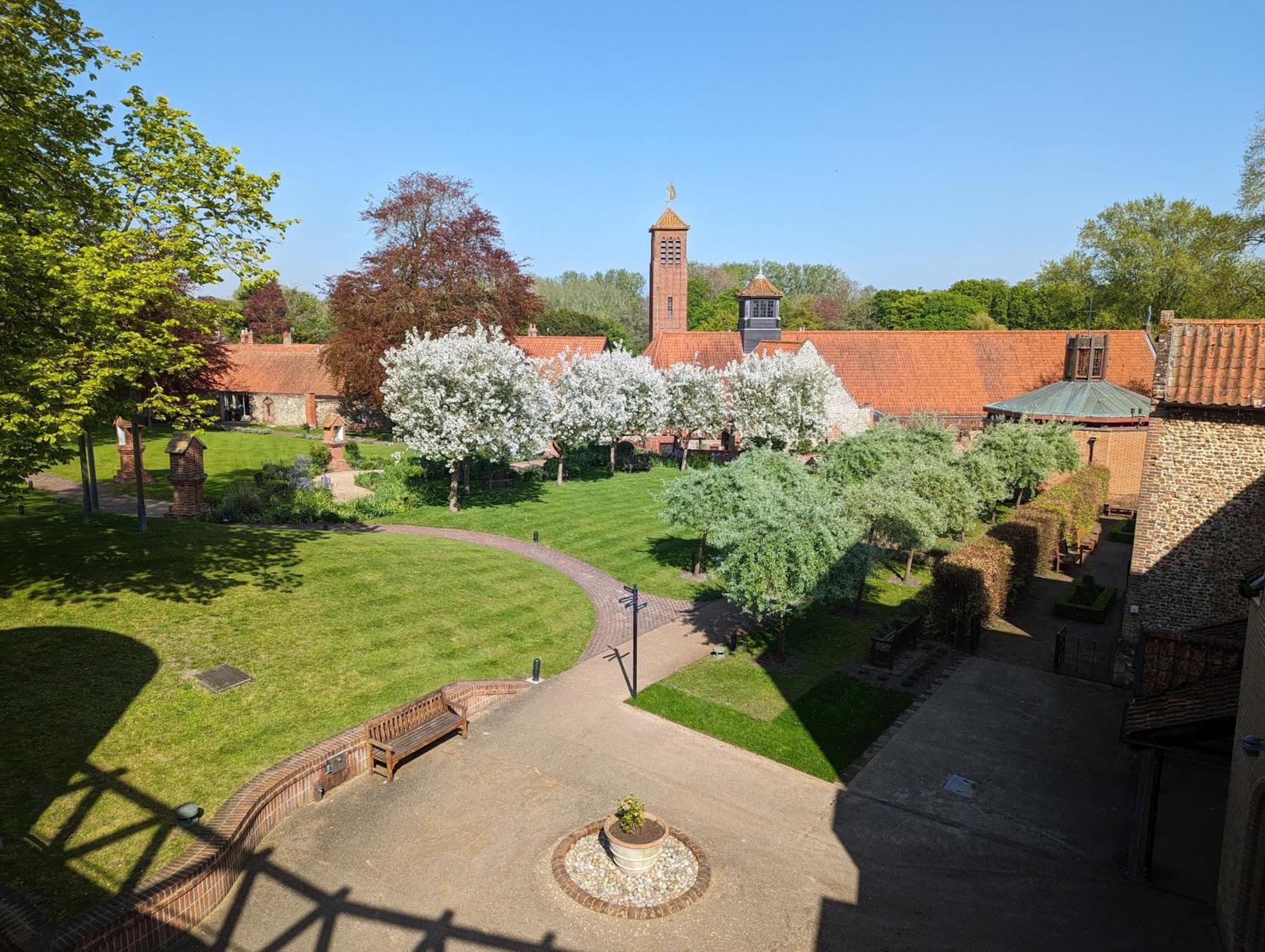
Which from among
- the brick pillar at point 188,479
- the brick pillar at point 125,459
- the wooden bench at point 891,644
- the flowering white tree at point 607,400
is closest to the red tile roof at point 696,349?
the flowering white tree at point 607,400

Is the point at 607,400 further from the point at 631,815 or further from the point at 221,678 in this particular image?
the point at 631,815

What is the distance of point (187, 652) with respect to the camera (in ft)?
44.9

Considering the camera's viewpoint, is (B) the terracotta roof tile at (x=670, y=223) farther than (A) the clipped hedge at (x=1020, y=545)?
Yes

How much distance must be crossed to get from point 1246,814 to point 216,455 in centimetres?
4188

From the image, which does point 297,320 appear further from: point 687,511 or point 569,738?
point 569,738

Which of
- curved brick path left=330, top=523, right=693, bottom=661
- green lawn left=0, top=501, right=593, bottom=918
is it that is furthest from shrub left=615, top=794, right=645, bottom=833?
curved brick path left=330, top=523, right=693, bottom=661

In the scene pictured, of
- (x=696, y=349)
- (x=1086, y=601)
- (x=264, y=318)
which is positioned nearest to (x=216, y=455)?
(x=696, y=349)

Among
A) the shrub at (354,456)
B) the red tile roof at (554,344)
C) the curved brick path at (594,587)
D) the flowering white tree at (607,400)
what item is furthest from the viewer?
the red tile roof at (554,344)

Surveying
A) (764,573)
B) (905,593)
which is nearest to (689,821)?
(764,573)

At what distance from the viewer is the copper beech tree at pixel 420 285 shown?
138 ft

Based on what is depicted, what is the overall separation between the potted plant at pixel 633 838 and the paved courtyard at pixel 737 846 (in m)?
0.76

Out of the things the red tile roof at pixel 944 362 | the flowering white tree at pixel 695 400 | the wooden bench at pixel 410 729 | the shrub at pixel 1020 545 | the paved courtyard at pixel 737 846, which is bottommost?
the paved courtyard at pixel 737 846

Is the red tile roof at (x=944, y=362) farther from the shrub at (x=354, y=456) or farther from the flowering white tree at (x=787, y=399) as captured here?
the shrub at (x=354, y=456)

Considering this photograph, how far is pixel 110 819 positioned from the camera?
380 inches
